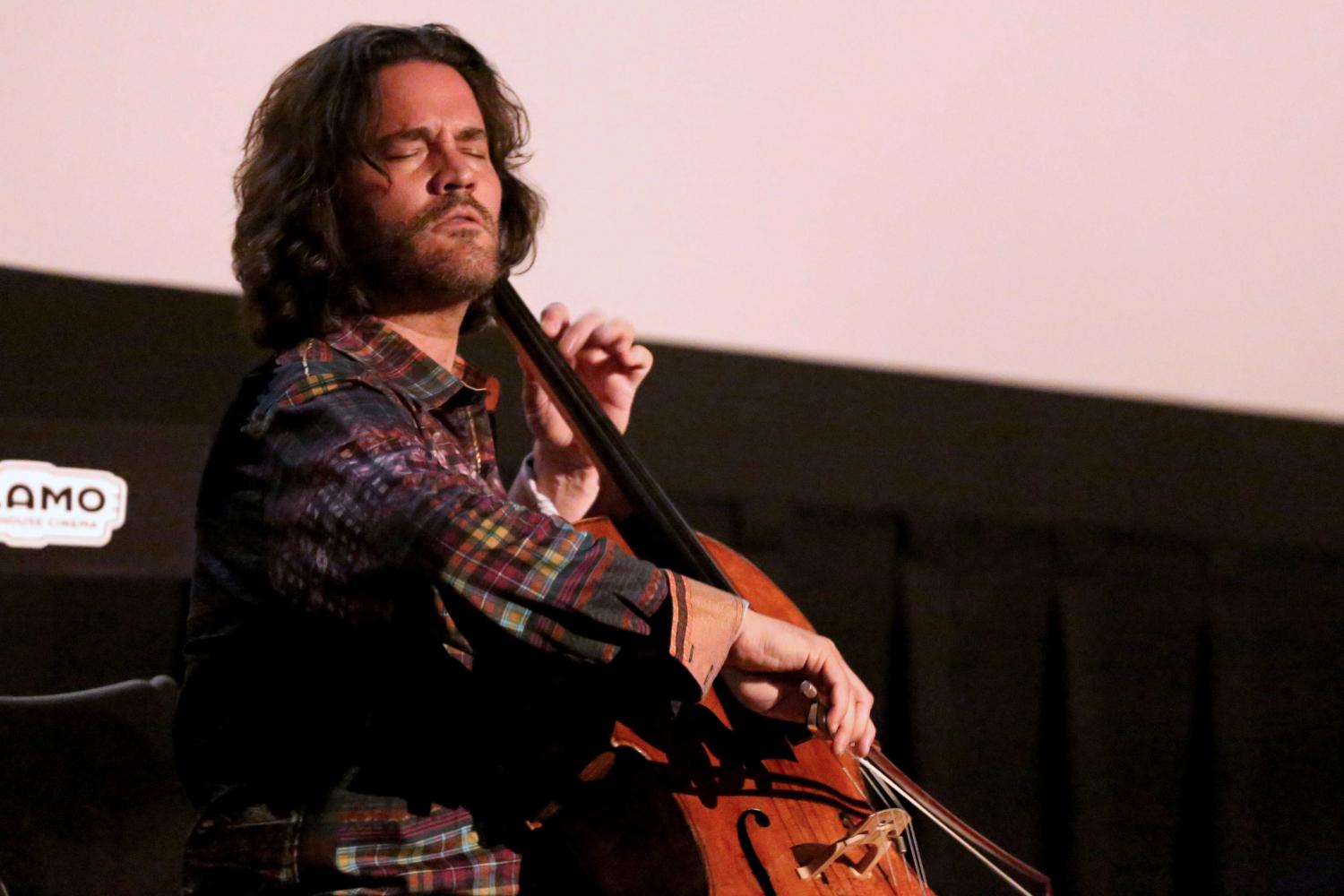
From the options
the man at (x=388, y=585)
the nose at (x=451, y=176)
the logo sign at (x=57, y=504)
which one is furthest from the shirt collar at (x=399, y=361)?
the logo sign at (x=57, y=504)

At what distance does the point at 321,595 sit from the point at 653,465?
3.67 feet

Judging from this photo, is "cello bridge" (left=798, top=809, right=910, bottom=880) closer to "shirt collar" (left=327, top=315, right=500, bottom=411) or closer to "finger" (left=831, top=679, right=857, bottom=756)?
"finger" (left=831, top=679, right=857, bottom=756)

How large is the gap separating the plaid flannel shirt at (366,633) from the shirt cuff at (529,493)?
1.09 ft

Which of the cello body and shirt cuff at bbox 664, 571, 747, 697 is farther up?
shirt cuff at bbox 664, 571, 747, 697

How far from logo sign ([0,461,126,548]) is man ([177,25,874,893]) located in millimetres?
506

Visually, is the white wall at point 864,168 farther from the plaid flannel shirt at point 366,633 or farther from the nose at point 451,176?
the plaid flannel shirt at point 366,633

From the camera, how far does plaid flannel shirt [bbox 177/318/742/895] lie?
3.18ft

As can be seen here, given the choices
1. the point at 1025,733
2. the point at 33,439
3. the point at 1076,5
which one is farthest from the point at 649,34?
the point at 1025,733

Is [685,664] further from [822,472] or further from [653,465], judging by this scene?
[822,472]

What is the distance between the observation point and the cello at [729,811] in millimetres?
1071

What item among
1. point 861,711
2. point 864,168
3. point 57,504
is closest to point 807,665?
point 861,711

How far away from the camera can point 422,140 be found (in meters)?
1.35

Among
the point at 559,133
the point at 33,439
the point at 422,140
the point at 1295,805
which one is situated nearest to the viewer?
the point at 422,140

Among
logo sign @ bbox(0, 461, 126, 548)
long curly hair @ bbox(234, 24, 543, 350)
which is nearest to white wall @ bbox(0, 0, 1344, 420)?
logo sign @ bbox(0, 461, 126, 548)
